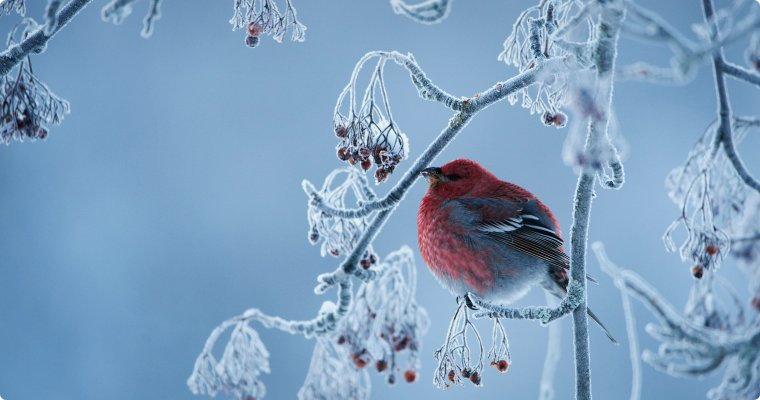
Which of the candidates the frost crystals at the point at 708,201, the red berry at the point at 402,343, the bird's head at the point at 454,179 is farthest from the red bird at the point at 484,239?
the frost crystals at the point at 708,201

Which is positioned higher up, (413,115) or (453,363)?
(413,115)

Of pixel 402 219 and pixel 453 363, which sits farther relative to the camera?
pixel 402 219

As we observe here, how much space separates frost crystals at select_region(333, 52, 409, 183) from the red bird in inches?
22.1

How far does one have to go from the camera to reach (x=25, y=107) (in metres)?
1.55

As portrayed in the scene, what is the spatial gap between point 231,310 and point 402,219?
1.33 metres

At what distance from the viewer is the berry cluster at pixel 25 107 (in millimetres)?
1534

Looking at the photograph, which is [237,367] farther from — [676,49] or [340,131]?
[676,49]

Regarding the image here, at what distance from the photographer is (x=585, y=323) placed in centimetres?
132

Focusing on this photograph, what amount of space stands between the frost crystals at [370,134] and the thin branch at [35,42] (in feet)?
1.93

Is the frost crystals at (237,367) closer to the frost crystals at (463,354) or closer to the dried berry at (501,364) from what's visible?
the frost crystals at (463,354)

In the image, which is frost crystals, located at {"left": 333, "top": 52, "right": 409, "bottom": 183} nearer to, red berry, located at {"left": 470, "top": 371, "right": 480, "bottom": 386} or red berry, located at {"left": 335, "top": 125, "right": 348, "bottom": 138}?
red berry, located at {"left": 335, "top": 125, "right": 348, "bottom": 138}

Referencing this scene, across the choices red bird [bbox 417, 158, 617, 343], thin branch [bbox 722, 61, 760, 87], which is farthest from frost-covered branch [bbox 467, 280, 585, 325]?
red bird [bbox 417, 158, 617, 343]

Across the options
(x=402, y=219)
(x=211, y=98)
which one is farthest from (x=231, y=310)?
(x=211, y=98)

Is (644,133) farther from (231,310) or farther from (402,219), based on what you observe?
(231,310)
